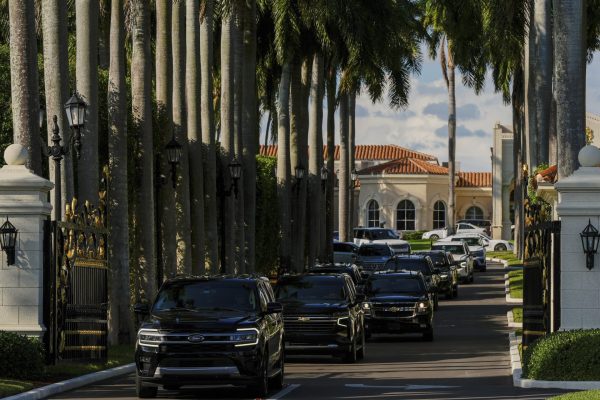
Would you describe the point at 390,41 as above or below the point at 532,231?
above

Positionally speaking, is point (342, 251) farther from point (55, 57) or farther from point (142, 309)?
point (142, 309)

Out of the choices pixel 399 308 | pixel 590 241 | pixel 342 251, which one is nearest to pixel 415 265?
pixel 399 308

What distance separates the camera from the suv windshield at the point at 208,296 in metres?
22.5

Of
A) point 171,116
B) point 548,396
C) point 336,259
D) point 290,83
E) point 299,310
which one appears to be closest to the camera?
point 548,396

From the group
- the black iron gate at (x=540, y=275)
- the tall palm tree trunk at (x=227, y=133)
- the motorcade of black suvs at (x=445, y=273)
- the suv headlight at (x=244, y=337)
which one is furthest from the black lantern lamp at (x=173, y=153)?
the motorcade of black suvs at (x=445, y=273)

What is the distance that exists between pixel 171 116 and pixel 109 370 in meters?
13.7

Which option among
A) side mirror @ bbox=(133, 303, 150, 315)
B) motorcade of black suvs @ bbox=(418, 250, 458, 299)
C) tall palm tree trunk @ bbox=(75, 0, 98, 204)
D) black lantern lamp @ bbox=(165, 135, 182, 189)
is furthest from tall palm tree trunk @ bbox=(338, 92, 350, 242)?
side mirror @ bbox=(133, 303, 150, 315)

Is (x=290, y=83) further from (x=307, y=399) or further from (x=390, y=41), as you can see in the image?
(x=307, y=399)

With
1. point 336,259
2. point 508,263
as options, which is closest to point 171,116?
point 336,259

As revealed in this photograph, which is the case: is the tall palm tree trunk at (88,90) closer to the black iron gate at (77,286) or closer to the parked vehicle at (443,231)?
the black iron gate at (77,286)

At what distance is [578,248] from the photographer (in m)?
23.4

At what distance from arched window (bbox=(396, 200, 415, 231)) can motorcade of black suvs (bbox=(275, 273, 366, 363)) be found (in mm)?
95724

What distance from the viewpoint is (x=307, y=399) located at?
20.9 m

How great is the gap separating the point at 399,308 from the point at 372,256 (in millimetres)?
27666
